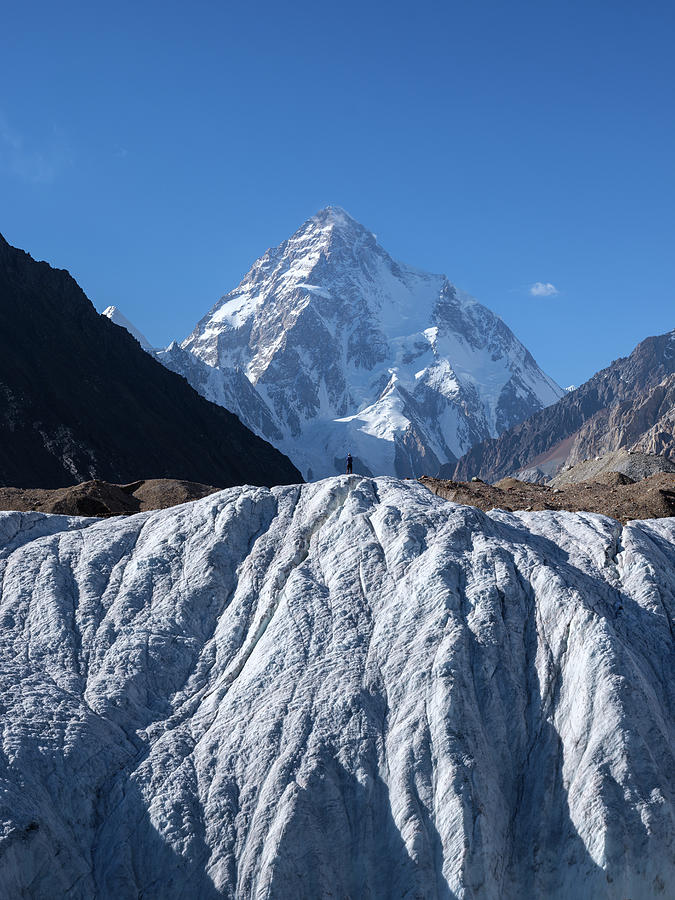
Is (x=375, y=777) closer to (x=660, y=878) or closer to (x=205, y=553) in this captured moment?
(x=660, y=878)

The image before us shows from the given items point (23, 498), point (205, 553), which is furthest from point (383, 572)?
point (23, 498)

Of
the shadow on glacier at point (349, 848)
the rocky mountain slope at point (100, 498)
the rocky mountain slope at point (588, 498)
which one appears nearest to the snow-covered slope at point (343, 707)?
the shadow on glacier at point (349, 848)

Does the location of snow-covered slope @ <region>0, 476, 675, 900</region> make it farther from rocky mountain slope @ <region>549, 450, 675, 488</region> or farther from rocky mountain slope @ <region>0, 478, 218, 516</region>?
rocky mountain slope @ <region>549, 450, 675, 488</region>

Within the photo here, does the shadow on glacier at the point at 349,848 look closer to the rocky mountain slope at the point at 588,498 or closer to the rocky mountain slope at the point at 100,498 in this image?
the rocky mountain slope at the point at 588,498

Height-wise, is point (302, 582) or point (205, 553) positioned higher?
point (205, 553)

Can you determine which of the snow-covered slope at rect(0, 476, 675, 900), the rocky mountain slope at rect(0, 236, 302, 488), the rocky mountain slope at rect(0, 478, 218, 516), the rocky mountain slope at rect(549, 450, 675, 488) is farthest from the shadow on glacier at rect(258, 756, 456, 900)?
the rocky mountain slope at rect(0, 236, 302, 488)

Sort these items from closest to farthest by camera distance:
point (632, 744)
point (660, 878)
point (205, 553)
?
point (660, 878), point (632, 744), point (205, 553)

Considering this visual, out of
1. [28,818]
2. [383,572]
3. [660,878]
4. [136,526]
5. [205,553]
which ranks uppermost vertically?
[136,526]

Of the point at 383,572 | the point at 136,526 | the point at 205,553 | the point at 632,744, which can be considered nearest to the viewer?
the point at 632,744
